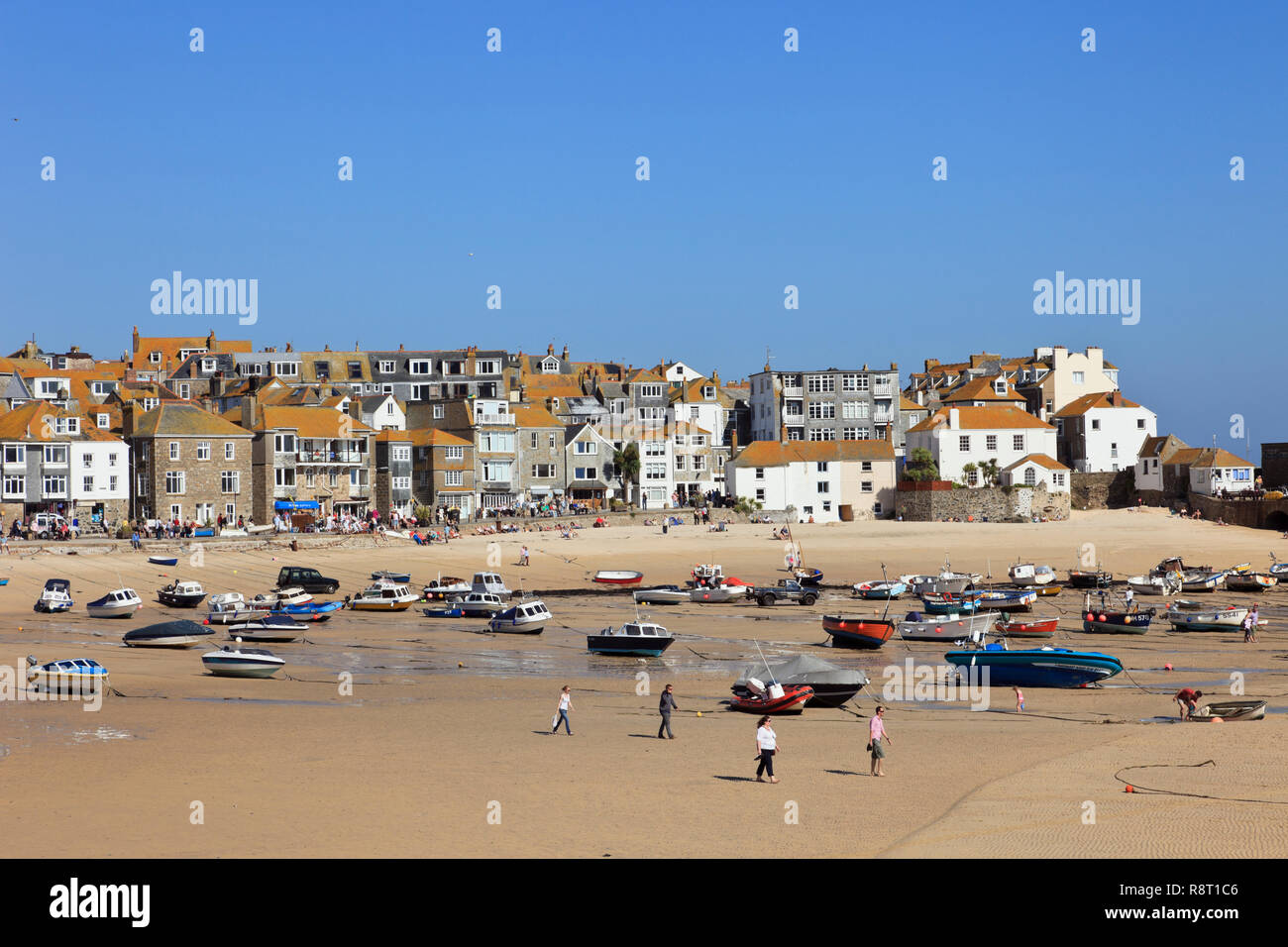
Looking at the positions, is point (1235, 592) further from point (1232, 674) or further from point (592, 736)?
point (592, 736)

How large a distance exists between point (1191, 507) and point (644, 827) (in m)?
70.5

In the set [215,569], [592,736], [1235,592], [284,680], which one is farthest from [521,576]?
[592,736]

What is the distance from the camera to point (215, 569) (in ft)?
188

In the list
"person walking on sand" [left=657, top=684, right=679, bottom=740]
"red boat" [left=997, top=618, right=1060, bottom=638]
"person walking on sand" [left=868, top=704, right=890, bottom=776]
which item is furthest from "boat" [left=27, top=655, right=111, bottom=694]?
"red boat" [left=997, top=618, right=1060, bottom=638]

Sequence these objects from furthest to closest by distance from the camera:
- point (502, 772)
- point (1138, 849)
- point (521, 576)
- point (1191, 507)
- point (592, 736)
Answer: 1. point (1191, 507)
2. point (521, 576)
3. point (592, 736)
4. point (502, 772)
5. point (1138, 849)

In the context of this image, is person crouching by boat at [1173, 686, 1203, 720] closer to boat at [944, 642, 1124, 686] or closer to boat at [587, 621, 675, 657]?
boat at [944, 642, 1124, 686]

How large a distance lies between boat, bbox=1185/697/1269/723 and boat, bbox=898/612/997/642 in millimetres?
12986

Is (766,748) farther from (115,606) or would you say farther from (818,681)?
(115,606)

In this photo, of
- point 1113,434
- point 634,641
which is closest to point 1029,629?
point 634,641

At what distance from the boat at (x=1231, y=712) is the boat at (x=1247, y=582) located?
1169 inches

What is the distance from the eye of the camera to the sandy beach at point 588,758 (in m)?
17.6

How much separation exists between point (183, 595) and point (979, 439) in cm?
5421

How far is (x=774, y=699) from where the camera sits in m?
28.5

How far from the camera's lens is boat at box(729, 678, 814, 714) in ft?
93.4
